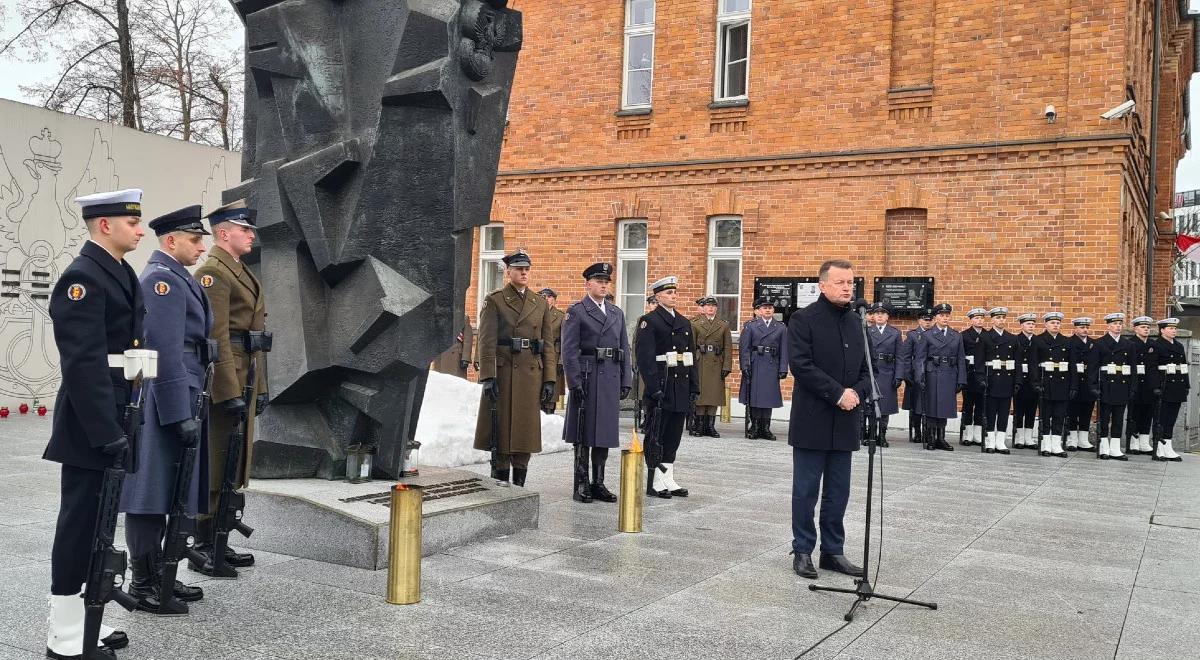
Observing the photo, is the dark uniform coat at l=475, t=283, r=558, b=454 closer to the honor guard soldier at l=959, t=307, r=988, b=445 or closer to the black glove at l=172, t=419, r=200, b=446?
the black glove at l=172, t=419, r=200, b=446

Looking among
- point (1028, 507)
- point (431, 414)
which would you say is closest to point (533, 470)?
point (431, 414)

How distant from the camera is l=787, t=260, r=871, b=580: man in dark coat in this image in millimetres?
6008

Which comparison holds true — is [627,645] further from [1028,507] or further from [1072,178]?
[1072,178]

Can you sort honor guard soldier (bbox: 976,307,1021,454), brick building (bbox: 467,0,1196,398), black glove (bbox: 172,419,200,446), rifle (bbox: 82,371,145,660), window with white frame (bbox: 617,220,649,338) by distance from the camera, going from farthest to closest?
1. window with white frame (bbox: 617,220,649,338)
2. brick building (bbox: 467,0,1196,398)
3. honor guard soldier (bbox: 976,307,1021,454)
4. black glove (bbox: 172,419,200,446)
5. rifle (bbox: 82,371,145,660)

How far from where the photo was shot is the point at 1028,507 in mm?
9023

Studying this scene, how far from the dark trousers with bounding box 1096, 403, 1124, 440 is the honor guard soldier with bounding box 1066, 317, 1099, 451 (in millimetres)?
224

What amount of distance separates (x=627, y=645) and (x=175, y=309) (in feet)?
8.18

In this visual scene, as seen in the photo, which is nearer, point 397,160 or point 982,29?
point 397,160

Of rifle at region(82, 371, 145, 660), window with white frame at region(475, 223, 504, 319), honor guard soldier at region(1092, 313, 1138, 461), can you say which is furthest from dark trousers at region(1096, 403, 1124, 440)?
rifle at region(82, 371, 145, 660)

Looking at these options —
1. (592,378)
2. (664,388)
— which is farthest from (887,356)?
(592,378)

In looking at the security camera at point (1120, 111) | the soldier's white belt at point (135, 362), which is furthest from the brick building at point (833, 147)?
the soldier's white belt at point (135, 362)

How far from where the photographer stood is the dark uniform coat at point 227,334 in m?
5.30

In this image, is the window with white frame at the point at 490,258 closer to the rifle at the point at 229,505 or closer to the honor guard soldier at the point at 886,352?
the honor guard soldier at the point at 886,352

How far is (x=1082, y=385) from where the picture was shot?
14.2 metres
